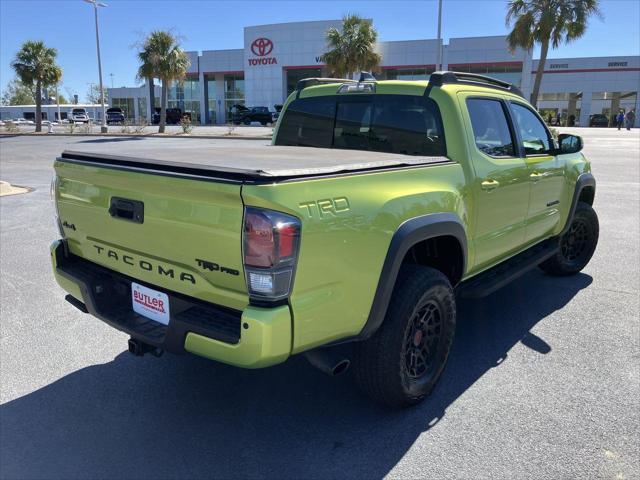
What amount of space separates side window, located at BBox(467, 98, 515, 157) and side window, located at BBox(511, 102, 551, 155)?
22 centimetres

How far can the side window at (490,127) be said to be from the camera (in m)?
3.72

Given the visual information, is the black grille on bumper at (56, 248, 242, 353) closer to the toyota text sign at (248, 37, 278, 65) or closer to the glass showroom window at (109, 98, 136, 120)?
the toyota text sign at (248, 37, 278, 65)

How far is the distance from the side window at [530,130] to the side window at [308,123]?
1.51 meters

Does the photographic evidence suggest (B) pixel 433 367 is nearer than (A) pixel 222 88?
Yes

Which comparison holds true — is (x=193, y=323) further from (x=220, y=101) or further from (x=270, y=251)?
(x=220, y=101)

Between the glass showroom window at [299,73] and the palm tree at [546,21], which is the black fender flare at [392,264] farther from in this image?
the glass showroom window at [299,73]

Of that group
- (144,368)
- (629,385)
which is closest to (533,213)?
(629,385)

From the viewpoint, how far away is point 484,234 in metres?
3.62

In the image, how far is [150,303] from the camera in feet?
8.83

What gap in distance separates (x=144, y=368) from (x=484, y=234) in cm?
251

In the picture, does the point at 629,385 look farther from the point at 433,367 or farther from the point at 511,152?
the point at 511,152

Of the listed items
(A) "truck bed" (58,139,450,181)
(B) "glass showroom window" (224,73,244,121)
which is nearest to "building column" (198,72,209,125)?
(B) "glass showroom window" (224,73,244,121)

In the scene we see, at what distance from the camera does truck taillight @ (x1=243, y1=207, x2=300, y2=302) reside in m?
2.16

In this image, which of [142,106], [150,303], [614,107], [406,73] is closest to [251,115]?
[406,73]
